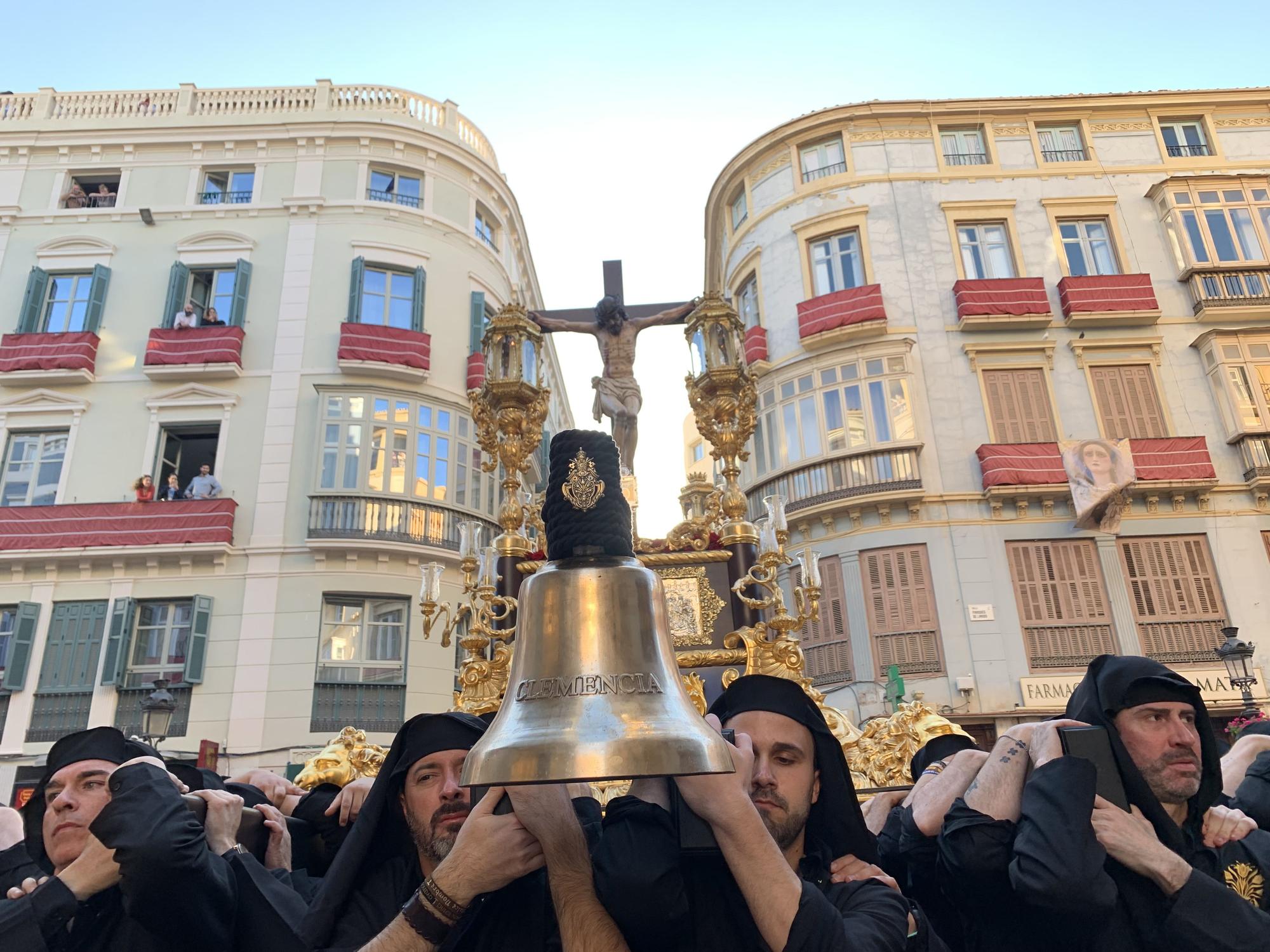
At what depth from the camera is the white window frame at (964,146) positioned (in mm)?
21953

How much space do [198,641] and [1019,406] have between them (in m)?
19.5

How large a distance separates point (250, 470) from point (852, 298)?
15.2 m

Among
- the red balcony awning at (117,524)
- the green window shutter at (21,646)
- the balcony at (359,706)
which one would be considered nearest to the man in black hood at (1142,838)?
the balcony at (359,706)

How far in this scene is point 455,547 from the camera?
18.0 meters

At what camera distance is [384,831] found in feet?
8.29

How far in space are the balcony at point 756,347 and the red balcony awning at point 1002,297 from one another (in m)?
5.02

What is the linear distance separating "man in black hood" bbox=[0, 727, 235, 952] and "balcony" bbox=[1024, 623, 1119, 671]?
1792 cm

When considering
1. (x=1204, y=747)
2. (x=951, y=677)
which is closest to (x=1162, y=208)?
(x=951, y=677)

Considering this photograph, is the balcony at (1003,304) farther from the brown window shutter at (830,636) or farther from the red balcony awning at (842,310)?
the brown window shutter at (830,636)

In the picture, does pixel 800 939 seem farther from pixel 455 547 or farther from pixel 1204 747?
pixel 455 547

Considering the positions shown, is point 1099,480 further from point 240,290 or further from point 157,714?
point 240,290

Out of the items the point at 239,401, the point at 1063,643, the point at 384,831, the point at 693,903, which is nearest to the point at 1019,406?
the point at 1063,643

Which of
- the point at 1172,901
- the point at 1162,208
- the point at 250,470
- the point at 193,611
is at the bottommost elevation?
the point at 1172,901

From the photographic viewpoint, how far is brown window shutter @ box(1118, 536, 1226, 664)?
17.0 m
